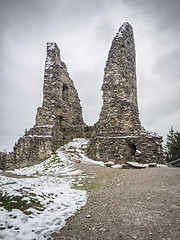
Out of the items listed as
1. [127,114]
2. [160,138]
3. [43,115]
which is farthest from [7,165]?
[160,138]

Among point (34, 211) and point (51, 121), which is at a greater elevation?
point (51, 121)

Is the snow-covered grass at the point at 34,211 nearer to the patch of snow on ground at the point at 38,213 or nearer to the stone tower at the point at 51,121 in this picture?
the patch of snow on ground at the point at 38,213

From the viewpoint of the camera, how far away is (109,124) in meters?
11.9

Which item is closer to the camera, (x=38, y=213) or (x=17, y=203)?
(x=38, y=213)

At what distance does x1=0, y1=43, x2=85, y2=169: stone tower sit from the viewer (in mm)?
12844

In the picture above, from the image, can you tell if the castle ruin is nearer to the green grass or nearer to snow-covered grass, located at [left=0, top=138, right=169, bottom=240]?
snow-covered grass, located at [left=0, top=138, right=169, bottom=240]

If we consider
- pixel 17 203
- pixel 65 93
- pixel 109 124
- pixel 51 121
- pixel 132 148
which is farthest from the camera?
pixel 65 93

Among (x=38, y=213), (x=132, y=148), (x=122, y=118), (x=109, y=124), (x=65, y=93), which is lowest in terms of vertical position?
(x=38, y=213)

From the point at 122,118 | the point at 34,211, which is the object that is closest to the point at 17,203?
the point at 34,211

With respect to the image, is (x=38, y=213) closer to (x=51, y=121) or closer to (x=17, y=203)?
(x=17, y=203)

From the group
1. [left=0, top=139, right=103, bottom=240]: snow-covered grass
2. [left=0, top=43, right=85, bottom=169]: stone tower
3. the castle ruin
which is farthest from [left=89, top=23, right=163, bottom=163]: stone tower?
[left=0, top=139, right=103, bottom=240]: snow-covered grass

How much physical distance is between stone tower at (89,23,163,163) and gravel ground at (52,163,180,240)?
4.34 m

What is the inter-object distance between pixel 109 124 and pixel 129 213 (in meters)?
8.51

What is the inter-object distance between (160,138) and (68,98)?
1076 cm
